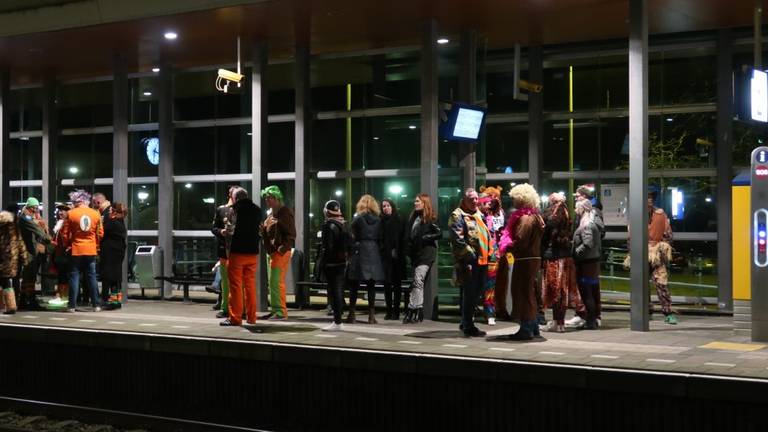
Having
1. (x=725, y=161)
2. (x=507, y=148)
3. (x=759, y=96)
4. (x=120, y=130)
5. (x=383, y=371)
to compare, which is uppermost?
(x=120, y=130)

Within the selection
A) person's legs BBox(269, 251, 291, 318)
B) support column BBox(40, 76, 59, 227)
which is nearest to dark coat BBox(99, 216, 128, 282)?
person's legs BBox(269, 251, 291, 318)

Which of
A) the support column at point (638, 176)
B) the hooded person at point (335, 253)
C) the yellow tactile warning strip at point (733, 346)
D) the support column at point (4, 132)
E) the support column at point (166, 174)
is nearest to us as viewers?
the yellow tactile warning strip at point (733, 346)

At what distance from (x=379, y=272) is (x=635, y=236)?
3.47m

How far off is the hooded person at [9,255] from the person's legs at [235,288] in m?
4.25

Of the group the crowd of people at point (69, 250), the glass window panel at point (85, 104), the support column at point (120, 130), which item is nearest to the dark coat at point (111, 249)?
the crowd of people at point (69, 250)

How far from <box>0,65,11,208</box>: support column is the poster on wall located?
1211 centimetres

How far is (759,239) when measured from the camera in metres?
10.8

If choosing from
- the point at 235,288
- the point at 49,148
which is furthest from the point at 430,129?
the point at 49,148

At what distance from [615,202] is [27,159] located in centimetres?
1503

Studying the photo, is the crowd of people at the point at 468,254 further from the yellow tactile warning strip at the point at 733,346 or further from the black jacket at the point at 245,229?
the yellow tactile warning strip at the point at 733,346

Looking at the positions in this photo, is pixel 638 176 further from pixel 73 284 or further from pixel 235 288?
pixel 73 284

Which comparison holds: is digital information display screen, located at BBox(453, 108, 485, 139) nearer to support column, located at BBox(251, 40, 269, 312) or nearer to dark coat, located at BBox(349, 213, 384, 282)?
dark coat, located at BBox(349, 213, 384, 282)

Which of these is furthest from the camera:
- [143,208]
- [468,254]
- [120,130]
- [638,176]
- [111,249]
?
[143,208]

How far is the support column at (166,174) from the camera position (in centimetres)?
1905
